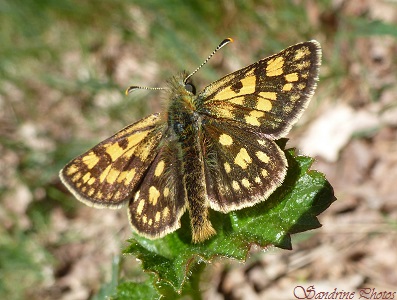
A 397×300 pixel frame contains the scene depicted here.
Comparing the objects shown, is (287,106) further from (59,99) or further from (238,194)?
(59,99)

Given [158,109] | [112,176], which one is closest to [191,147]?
[112,176]

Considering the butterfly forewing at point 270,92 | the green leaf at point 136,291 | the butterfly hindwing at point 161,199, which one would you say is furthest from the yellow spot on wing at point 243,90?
the green leaf at point 136,291

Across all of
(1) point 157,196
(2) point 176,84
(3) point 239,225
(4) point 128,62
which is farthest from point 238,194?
(4) point 128,62

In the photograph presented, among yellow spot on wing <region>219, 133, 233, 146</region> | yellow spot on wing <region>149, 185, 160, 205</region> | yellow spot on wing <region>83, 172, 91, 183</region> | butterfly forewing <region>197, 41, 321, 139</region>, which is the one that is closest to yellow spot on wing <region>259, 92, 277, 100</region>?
butterfly forewing <region>197, 41, 321, 139</region>

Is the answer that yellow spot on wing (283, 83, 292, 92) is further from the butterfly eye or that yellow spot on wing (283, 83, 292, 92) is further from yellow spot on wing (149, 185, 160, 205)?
yellow spot on wing (149, 185, 160, 205)

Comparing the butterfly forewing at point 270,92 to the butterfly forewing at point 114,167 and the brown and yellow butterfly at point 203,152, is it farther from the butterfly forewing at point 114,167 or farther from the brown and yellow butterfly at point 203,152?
the butterfly forewing at point 114,167

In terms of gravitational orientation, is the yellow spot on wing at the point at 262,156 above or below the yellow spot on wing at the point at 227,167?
below

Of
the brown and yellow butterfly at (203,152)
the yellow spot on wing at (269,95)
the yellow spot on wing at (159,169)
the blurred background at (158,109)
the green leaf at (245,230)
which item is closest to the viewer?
the green leaf at (245,230)

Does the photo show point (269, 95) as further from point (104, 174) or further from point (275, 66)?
point (104, 174)
